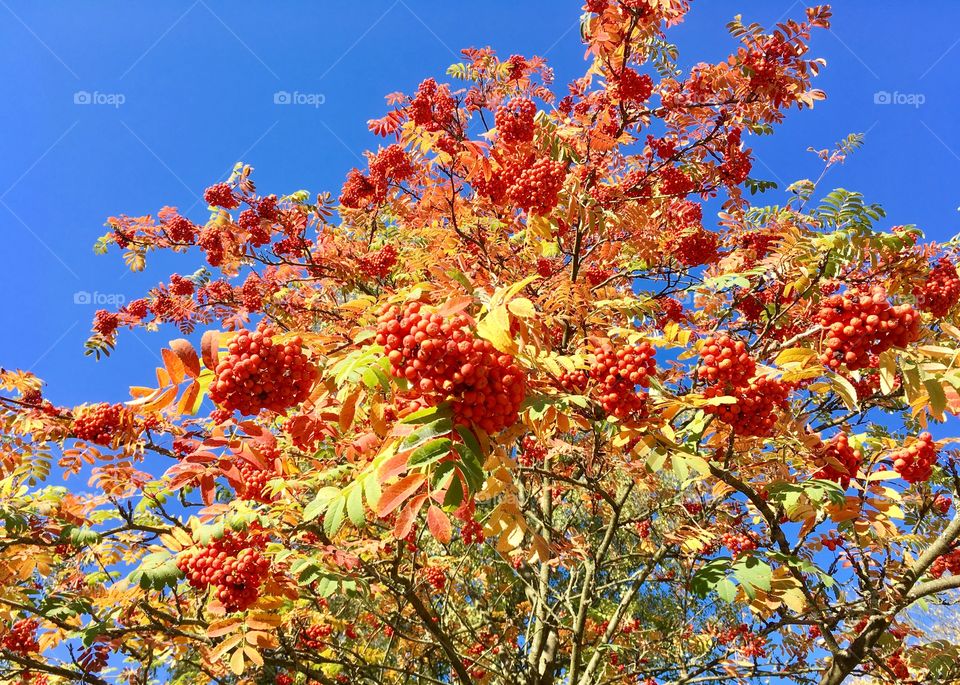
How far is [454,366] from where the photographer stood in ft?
5.65

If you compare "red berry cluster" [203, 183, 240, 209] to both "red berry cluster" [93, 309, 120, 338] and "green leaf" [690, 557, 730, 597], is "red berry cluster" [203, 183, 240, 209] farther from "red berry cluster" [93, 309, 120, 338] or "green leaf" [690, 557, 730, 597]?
"green leaf" [690, 557, 730, 597]

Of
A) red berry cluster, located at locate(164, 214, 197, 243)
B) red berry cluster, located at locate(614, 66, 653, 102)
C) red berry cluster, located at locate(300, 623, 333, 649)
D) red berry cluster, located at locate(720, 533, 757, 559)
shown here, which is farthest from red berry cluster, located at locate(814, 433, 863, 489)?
red berry cluster, located at locate(164, 214, 197, 243)

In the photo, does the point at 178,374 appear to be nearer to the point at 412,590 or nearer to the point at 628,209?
the point at 412,590

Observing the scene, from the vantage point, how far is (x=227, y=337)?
2.29m

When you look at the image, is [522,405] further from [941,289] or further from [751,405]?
[941,289]

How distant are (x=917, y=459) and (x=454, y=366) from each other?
10.1 ft

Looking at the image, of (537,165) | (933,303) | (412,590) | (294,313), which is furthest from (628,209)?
(294,313)

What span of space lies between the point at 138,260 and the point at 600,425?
7239 millimetres

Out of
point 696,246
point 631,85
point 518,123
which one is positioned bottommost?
point 696,246

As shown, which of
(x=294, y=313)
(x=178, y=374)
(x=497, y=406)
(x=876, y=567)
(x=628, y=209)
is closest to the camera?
(x=497, y=406)

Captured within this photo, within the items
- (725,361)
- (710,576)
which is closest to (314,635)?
(710,576)

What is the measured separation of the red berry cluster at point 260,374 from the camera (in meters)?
2.22

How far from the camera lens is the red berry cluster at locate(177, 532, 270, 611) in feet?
9.79

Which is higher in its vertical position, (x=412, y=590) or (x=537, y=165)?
(x=537, y=165)
